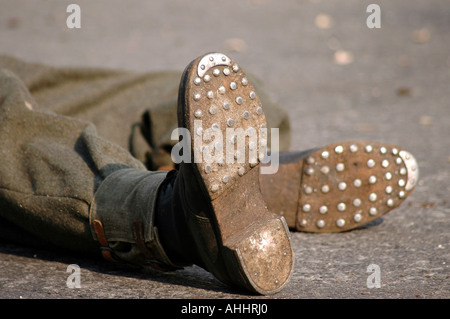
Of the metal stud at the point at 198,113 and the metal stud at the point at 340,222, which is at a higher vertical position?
the metal stud at the point at 198,113

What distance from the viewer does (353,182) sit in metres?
1.67

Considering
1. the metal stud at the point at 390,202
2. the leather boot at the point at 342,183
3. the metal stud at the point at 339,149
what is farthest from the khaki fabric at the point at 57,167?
the metal stud at the point at 390,202

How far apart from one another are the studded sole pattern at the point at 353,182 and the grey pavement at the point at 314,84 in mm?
78

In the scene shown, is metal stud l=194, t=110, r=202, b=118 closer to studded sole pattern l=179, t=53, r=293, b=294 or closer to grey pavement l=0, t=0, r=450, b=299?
studded sole pattern l=179, t=53, r=293, b=294

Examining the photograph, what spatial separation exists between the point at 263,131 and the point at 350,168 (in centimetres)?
47

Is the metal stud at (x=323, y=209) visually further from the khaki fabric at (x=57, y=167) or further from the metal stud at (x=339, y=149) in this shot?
the khaki fabric at (x=57, y=167)

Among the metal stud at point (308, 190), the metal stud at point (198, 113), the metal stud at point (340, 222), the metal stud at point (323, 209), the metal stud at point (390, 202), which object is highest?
the metal stud at point (198, 113)

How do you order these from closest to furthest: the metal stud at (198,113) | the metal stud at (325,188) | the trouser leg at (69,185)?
the metal stud at (198,113) → the trouser leg at (69,185) → the metal stud at (325,188)

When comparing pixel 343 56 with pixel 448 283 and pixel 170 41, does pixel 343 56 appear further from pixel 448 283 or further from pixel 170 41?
pixel 448 283

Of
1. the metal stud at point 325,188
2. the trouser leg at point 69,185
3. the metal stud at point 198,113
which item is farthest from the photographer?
the metal stud at point 325,188

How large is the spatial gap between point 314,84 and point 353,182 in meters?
2.24

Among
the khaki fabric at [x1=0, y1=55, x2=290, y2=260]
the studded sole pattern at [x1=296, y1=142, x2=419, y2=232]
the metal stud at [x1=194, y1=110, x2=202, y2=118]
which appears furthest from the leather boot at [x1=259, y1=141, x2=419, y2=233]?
the metal stud at [x1=194, y1=110, x2=202, y2=118]

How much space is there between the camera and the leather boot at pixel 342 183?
1.66m
